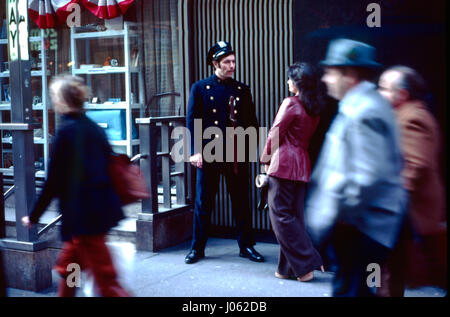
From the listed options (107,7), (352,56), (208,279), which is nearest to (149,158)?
(208,279)

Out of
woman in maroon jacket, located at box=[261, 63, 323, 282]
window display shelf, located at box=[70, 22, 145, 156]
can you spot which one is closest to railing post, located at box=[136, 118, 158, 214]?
window display shelf, located at box=[70, 22, 145, 156]

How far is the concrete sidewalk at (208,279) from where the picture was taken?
5465 millimetres

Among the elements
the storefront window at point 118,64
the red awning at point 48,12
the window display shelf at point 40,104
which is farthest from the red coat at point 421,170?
the window display shelf at point 40,104

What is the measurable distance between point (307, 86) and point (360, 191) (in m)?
2.41

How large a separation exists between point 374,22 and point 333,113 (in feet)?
3.04

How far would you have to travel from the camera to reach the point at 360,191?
3375 millimetres

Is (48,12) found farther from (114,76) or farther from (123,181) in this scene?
(123,181)

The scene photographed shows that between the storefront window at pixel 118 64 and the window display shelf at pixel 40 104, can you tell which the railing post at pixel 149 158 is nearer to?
the storefront window at pixel 118 64

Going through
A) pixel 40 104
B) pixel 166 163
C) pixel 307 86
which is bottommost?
pixel 166 163

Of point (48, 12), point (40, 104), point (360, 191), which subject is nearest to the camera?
point (360, 191)

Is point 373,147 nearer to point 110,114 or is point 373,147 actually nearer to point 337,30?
point 337,30

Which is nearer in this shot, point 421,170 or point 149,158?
point 421,170

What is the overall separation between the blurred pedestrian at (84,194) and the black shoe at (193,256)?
232cm

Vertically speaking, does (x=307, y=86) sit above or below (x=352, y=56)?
below
